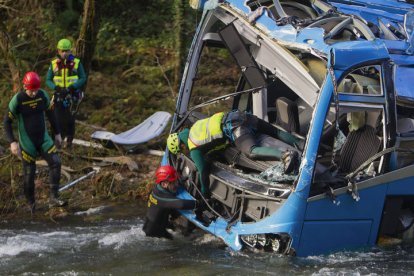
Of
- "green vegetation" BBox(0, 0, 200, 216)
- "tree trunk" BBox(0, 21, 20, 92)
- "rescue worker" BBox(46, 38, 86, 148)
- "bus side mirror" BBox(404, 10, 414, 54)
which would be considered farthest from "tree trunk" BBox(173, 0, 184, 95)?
"bus side mirror" BBox(404, 10, 414, 54)

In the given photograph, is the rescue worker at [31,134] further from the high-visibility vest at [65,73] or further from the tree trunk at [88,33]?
the tree trunk at [88,33]

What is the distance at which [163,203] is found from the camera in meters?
8.45

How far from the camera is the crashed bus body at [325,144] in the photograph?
24.0ft

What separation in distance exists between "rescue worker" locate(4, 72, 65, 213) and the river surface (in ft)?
2.23

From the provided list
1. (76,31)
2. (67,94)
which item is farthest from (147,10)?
(67,94)

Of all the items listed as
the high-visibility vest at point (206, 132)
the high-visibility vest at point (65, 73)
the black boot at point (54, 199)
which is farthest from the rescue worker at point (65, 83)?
the high-visibility vest at point (206, 132)

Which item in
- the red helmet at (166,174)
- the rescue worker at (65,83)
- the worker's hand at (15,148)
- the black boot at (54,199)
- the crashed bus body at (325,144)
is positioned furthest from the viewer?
the rescue worker at (65,83)

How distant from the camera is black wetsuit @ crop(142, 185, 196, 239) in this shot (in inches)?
330

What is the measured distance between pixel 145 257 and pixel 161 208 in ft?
1.79

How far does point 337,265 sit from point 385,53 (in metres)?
2.05

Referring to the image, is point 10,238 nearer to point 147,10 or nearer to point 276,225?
point 276,225

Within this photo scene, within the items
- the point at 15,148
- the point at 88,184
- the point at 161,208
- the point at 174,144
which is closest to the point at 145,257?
the point at 161,208

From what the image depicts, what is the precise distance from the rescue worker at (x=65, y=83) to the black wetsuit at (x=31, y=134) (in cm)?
192

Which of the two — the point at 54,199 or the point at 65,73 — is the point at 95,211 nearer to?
the point at 54,199
